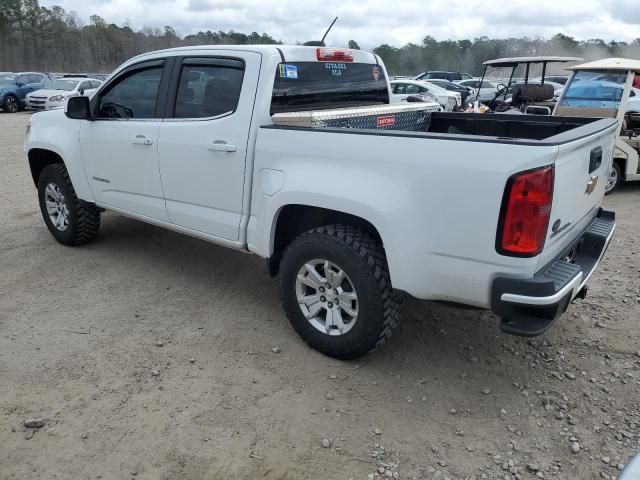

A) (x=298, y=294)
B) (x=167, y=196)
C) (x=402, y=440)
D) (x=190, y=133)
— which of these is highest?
(x=190, y=133)

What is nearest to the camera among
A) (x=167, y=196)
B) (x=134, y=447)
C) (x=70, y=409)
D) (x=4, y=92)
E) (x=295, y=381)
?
(x=134, y=447)

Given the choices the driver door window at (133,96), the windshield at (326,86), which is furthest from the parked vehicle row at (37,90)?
the windshield at (326,86)

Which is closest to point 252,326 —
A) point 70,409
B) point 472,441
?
point 70,409

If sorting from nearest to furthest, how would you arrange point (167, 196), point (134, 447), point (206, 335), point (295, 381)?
point (134, 447), point (295, 381), point (206, 335), point (167, 196)

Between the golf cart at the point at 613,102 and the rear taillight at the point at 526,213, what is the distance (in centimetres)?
574

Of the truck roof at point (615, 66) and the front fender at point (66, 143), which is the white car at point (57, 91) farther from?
the truck roof at point (615, 66)

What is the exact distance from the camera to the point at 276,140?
3363 mm

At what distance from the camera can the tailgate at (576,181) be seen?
8.65 ft

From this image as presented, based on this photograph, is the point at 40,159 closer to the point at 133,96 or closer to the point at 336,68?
the point at 133,96

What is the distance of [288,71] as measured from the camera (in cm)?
375

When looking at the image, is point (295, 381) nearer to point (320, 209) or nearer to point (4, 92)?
point (320, 209)

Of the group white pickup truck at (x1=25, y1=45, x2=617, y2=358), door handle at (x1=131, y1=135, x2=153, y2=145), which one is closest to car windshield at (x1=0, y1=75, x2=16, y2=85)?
white pickup truck at (x1=25, y1=45, x2=617, y2=358)

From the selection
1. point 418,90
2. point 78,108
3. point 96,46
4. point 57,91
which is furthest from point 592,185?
point 96,46

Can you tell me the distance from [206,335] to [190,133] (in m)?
1.42
